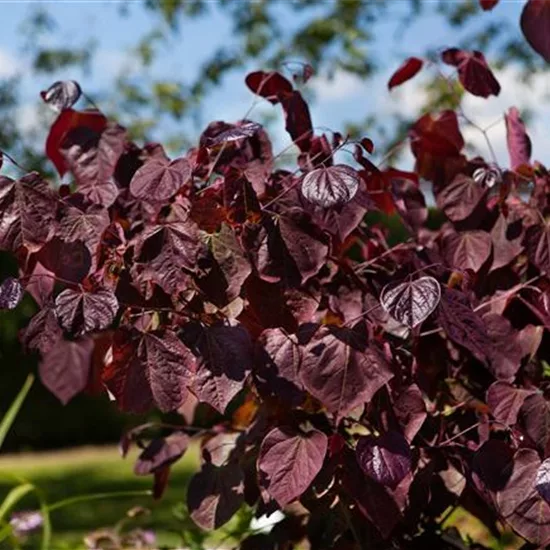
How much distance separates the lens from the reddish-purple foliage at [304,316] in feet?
5.61

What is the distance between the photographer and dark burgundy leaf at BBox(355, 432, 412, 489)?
5.63ft

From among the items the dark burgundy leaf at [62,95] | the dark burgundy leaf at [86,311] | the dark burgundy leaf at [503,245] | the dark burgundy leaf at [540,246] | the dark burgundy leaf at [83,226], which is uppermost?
the dark burgundy leaf at [62,95]

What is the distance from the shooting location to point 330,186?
163 cm

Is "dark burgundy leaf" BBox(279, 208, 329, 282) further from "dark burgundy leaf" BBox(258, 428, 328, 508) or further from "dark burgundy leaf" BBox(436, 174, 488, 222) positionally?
"dark burgundy leaf" BBox(436, 174, 488, 222)

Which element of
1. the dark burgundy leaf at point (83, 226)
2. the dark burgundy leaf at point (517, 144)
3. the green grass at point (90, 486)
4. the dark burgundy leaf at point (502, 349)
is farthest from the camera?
the green grass at point (90, 486)

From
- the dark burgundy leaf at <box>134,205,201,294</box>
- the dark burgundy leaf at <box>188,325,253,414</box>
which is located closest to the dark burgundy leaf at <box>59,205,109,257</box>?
the dark burgundy leaf at <box>134,205,201,294</box>

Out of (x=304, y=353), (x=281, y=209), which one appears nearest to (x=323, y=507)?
(x=304, y=353)

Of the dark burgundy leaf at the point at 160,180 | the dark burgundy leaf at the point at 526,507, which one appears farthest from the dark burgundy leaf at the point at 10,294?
the dark burgundy leaf at the point at 526,507

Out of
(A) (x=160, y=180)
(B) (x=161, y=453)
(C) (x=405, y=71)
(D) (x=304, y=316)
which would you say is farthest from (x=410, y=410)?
(C) (x=405, y=71)

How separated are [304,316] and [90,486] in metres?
6.79

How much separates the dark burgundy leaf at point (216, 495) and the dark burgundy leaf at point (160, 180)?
0.57 metres

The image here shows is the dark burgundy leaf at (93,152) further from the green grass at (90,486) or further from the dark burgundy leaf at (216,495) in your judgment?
the green grass at (90,486)

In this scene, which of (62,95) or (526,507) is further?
(62,95)

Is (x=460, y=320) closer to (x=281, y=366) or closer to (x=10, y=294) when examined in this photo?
(x=281, y=366)
